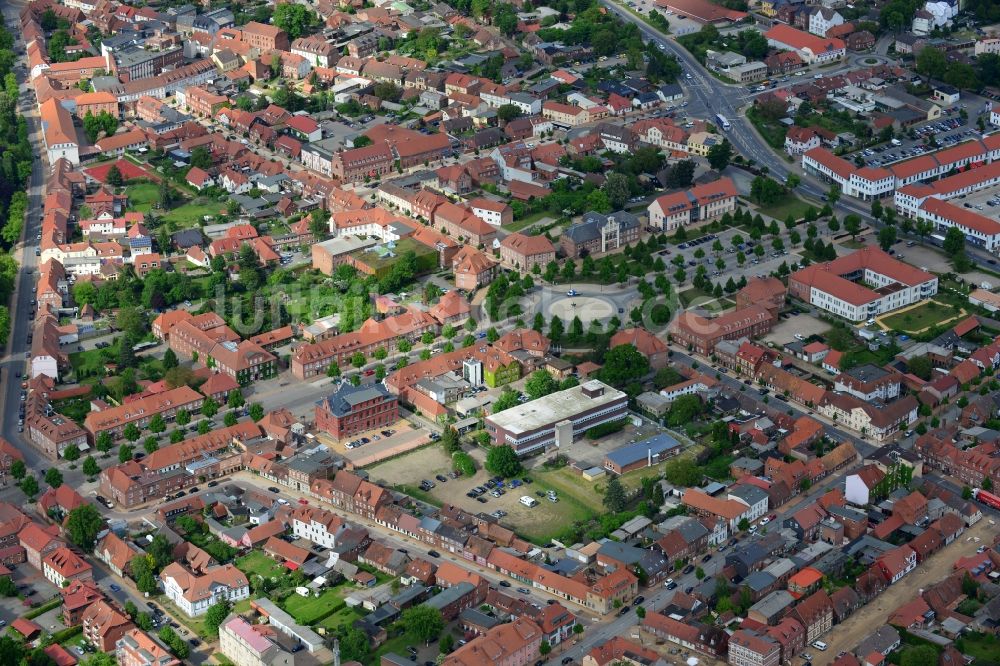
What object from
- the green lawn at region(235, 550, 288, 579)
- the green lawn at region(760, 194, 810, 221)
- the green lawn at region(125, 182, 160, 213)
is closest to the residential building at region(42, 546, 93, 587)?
the green lawn at region(235, 550, 288, 579)

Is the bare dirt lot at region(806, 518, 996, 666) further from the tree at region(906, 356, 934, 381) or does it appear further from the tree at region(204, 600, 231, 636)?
the tree at region(204, 600, 231, 636)

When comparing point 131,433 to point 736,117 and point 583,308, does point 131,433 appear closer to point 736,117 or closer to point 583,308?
point 583,308

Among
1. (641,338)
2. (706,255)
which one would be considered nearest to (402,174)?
(706,255)

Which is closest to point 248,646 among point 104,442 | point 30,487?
point 30,487

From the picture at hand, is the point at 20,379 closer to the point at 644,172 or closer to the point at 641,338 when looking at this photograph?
the point at 641,338

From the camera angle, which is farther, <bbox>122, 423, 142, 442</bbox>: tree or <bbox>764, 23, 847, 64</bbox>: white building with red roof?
<bbox>764, 23, 847, 64</bbox>: white building with red roof

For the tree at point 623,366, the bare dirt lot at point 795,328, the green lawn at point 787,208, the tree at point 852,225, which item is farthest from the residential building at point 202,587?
the green lawn at point 787,208
